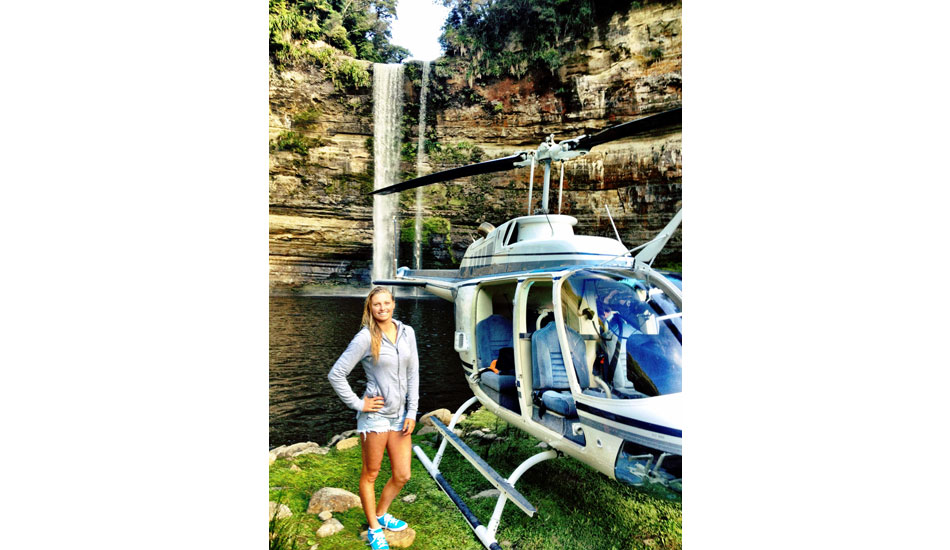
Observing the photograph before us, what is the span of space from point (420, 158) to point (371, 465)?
300 cm

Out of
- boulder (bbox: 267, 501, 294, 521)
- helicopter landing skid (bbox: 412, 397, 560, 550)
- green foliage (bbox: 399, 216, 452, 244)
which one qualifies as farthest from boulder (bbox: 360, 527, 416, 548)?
green foliage (bbox: 399, 216, 452, 244)

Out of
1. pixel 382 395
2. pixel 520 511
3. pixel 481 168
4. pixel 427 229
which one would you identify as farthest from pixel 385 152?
pixel 520 511

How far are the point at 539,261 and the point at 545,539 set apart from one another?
1.51 meters

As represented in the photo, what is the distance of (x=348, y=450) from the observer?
122 inches

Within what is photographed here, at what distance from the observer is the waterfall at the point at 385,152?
373 cm

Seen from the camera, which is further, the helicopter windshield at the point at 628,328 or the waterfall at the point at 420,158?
the waterfall at the point at 420,158

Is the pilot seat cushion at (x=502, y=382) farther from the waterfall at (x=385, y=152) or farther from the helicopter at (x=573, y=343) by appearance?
the waterfall at (x=385, y=152)

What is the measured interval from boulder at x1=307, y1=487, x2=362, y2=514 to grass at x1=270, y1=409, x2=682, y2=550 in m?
0.04

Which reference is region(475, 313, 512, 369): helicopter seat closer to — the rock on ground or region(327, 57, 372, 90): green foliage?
the rock on ground

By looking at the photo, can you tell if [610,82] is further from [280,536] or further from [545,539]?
[280,536]

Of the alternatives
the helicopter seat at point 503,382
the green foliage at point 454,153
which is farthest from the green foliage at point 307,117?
the helicopter seat at point 503,382

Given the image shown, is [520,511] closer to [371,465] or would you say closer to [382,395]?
[371,465]

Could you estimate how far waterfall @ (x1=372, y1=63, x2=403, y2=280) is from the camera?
3.73m
